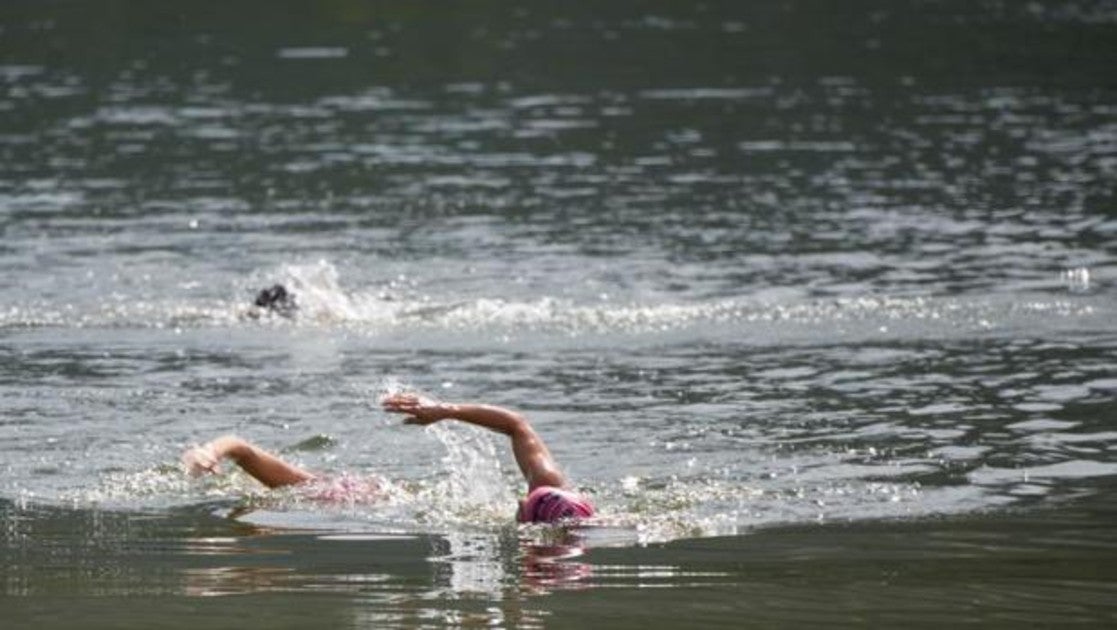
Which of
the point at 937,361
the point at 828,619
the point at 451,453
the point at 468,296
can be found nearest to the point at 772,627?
the point at 828,619

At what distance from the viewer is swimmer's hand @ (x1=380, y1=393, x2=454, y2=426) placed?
711 inches

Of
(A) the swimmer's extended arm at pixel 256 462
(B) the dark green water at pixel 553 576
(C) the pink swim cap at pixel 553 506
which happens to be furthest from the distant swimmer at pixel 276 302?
(C) the pink swim cap at pixel 553 506

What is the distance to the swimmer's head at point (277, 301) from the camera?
2962 cm

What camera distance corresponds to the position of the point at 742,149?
44.7 m

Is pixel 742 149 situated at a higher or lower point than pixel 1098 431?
higher

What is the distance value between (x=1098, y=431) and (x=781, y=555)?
6055 mm

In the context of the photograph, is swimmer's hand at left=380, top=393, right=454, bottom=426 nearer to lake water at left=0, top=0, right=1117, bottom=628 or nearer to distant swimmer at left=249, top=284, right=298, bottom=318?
lake water at left=0, top=0, right=1117, bottom=628

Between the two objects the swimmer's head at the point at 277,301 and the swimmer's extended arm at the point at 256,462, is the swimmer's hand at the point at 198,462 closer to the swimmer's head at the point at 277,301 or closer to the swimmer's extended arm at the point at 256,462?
the swimmer's extended arm at the point at 256,462

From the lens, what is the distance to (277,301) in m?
29.8

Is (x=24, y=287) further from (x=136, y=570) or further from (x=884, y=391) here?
(x=136, y=570)

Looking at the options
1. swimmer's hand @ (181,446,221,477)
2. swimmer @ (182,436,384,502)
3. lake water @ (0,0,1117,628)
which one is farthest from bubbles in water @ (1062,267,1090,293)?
swimmer's hand @ (181,446,221,477)

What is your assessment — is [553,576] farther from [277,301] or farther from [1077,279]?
[1077,279]

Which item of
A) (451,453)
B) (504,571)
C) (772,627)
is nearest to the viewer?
(772,627)

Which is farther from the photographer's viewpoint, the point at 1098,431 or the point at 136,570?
the point at 1098,431
